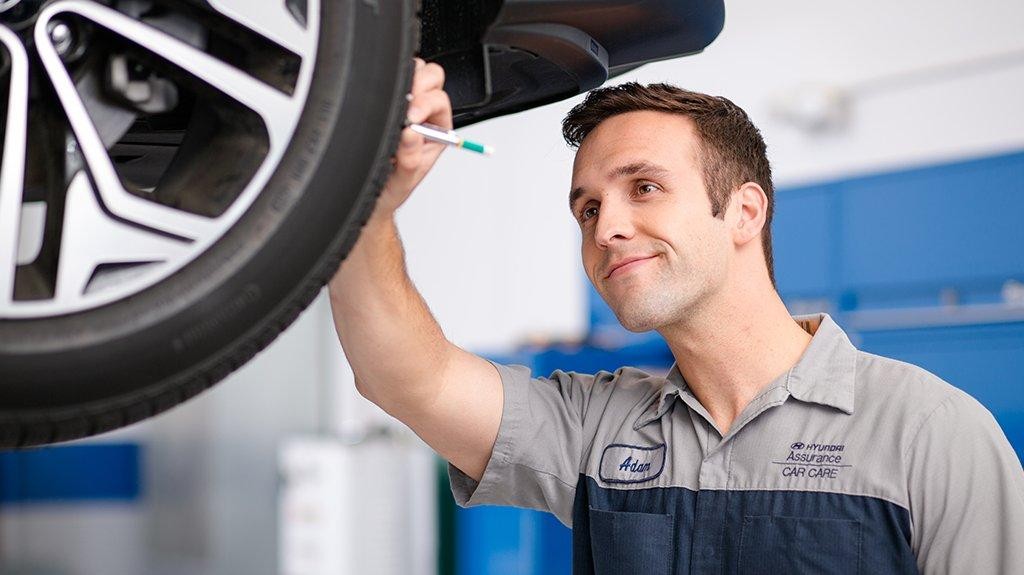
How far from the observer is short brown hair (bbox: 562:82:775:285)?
1443 millimetres

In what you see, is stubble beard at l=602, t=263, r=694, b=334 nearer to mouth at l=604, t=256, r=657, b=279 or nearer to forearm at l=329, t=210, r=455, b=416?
mouth at l=604, t=256, r=657, b=279

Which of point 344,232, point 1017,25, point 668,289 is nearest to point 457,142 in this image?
point 344,232

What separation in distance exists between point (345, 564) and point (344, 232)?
438 centimetres

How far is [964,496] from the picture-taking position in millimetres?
1189

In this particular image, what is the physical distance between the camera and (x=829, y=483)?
1279mm

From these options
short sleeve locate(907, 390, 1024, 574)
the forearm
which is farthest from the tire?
short sleeve locate(907, 390, 1024, 574)

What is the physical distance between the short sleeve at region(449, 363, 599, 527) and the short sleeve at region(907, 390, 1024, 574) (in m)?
0.47

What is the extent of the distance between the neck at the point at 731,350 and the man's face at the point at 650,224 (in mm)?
34

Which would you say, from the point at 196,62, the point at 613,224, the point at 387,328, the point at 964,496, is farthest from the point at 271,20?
the point at 964,496

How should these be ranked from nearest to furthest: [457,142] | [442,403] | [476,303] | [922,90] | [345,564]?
[457,142]
[442,403]
[922,90]
[345,564]
[476,303]

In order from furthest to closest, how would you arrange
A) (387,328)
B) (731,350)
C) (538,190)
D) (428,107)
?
(538,190)
(731,350)
(387,328)
(428,107)

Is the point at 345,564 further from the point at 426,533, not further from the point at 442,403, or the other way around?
the point at 442,403

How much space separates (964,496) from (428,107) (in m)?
0.77

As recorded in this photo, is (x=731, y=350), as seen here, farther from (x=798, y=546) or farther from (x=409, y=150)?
(x=409, y=150)
